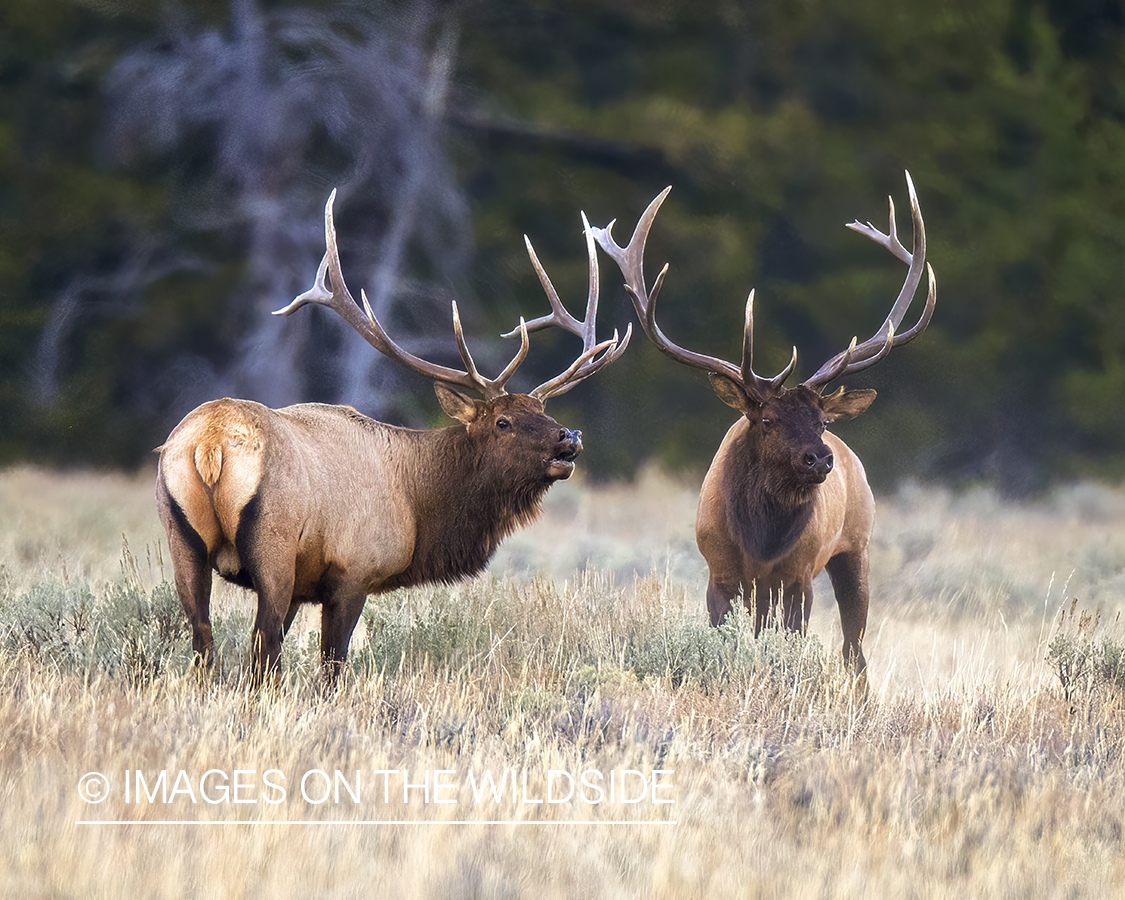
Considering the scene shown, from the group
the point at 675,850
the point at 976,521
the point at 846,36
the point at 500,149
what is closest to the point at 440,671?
the point at 675,850

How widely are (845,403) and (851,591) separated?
122cm

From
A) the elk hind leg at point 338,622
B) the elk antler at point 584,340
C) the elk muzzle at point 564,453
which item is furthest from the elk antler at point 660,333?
the elk hind leg at point 338,622

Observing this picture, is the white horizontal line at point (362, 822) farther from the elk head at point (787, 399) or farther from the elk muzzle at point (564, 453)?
the elk head at point (787, 399)

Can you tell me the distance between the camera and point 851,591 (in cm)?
732

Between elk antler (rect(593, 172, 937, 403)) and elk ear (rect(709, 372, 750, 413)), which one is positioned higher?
elk antler (rect(593, 172, 937, 403))

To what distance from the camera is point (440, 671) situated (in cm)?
579

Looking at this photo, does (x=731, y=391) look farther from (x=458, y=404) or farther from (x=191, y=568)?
(x=191, y=568)

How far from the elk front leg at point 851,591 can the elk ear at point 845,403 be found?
3.29ft

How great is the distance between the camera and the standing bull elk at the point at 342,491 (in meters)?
5.12

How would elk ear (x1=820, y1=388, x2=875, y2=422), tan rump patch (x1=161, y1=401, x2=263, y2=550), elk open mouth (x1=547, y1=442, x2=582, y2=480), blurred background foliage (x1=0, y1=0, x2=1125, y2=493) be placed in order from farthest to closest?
blurred background foliage (x1=0, y1=0, x2=1125, y2=493), elk ear (x1=820, y1=388, x2=875, y2=422), elk open mouth (x1=547, y1=442, x2=582, y2=480), tan rump patch (x1=161, y1=401, x2=263, y2=550)

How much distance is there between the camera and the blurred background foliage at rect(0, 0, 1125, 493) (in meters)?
14.9

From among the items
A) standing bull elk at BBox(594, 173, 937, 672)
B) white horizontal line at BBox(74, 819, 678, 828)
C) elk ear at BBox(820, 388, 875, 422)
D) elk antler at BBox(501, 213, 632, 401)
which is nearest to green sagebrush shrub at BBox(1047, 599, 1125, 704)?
standing bull elk at BBox(594, 173, 937, 672)

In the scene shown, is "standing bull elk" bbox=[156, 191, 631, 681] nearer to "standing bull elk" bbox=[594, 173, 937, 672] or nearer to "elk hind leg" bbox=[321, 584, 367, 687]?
"elk hind leg" bbox=[321, 584, 367, 687]

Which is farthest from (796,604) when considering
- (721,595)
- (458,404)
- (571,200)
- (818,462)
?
(571,200)
